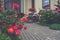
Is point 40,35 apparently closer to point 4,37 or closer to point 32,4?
point 4,37

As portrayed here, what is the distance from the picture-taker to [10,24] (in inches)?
244

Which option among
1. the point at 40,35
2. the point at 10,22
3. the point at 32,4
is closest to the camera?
the point at 10,22

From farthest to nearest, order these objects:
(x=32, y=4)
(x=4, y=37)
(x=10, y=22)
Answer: (x=32, y=4)
(x=10, y=22)
(x=4, y=37)

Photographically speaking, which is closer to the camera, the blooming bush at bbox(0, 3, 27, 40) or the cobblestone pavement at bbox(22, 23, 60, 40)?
the blooming bush at bbox(0, 3, 27, 40)

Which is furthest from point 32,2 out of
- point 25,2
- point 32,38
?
point 32,38

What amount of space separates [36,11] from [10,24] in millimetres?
12863

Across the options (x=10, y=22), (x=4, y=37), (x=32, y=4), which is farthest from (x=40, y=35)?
(x=32, y=4)

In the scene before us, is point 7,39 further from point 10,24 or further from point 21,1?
point 21,1

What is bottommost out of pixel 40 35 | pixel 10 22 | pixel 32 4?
pixel 40 35

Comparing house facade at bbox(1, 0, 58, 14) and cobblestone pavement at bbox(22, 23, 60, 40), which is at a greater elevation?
house facade at bbox(1, 0, 58, 14)

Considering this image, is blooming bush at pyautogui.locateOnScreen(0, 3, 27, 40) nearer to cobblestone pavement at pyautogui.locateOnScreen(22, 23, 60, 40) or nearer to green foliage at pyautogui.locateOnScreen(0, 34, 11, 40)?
green foliage at pyautogui.locateOnScreen(0, 34, 11, 40)

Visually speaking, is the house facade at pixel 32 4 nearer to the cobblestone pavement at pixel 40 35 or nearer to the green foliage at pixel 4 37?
the cobblestone pavement at pixel 40 35

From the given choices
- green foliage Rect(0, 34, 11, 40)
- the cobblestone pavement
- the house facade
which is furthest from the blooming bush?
the house facade

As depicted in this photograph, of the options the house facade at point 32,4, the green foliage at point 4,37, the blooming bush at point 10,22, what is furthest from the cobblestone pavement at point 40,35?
the house facade at point 32,4
